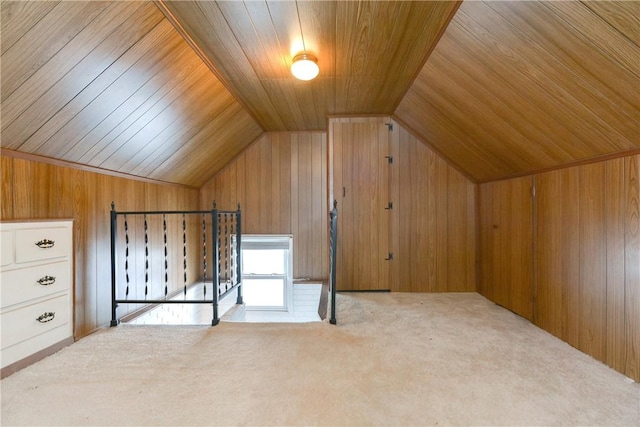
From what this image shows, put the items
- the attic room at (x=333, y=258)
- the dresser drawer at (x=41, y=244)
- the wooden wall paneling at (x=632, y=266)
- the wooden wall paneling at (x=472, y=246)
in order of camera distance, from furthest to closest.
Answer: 1. the wooden wall paneling at (x=472, y=246)
2. the dresser drawer at (x=41, y=244)
3. the wooden wall paneling at (x=632, y=266)
4. the attic room at (x=333, y=258)

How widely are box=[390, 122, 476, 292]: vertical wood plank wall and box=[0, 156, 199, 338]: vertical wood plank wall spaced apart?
2.73m

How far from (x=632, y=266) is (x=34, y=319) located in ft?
11.1

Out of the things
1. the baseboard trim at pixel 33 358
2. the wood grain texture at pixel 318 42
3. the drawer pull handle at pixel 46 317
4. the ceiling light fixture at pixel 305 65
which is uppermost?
the wood grain texture at pixel 318 42

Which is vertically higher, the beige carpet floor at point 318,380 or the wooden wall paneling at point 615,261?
the wooden wall paneling at point 615,261

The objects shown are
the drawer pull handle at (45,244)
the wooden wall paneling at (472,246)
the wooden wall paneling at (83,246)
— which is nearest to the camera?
the drawer pull handle at (45,244)

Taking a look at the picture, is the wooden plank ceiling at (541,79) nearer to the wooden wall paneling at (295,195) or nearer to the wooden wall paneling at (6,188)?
the wooden wall paneling at (295,195)

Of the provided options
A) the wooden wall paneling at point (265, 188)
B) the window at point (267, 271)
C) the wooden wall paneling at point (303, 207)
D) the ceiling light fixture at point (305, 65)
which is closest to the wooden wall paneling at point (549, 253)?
the ceiling light fixture at point (305, 65)

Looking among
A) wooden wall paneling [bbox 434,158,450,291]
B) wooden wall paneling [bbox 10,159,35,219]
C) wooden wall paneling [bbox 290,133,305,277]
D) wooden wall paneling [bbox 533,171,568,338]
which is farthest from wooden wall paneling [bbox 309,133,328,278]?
wooden wall paneling [bbox 10,159,35,219]

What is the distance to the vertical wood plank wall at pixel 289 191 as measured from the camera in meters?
4.00

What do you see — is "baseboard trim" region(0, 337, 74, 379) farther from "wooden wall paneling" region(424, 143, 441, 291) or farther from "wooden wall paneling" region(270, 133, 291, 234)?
"wooden wall paneling" region(424, 143, 441, 291)

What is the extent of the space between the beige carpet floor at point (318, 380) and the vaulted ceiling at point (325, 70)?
4.22 feet

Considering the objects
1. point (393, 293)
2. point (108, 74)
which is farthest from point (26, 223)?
point (393, 293)

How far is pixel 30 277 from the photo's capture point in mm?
1694

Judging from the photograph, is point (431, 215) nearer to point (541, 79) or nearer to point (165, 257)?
point (541, 79)
